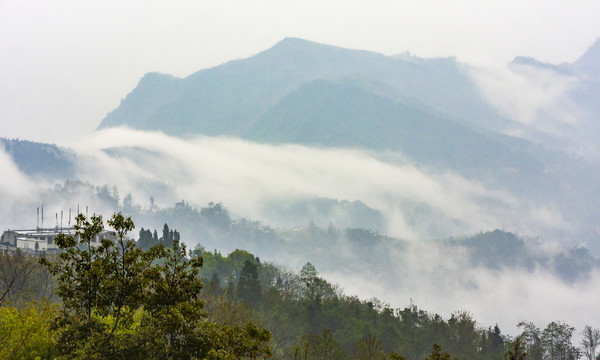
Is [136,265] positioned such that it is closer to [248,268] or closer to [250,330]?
[250,330]

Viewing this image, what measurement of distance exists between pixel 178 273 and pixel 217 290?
75.4 m

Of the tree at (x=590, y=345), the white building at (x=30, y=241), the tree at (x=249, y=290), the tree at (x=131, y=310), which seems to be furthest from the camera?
the white building at (x=30, y=241)

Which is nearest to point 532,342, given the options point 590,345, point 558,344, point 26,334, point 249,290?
point 590,345

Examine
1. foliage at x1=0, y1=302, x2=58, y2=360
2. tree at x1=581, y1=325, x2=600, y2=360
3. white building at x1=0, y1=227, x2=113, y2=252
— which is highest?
white building at x1=0, y1=227, x2=113, y2=252

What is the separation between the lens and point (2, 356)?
2575 cm

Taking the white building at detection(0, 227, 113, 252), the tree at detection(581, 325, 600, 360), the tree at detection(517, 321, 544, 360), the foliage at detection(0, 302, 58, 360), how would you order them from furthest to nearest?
the white building at detection(0, 227, 113, 252) < the tree at detection(581, 325, 600, 360) < the tree at detection(517, 321, 544, 360) < the foliage at detection(0, 302, 58, 360)

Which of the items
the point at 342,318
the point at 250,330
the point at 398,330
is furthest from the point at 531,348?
the point at 250,330

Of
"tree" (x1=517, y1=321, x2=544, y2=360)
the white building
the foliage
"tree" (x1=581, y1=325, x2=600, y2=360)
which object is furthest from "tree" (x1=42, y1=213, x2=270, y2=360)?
the white building

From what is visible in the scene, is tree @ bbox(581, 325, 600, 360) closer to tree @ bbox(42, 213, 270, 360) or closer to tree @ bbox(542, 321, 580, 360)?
tree @ bbox(542, 321, 580, 360)

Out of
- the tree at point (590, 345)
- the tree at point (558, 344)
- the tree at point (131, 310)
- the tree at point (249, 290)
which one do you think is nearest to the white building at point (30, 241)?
the tree at point (249, 290)

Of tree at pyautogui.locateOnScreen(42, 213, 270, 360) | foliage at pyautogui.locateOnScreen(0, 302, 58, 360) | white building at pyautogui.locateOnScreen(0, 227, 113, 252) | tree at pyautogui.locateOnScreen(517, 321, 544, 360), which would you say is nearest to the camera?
tree at pyautogui.locateOnScreen(42, 213, 270, 360)

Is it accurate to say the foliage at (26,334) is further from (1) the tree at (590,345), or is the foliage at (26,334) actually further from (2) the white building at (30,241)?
(2) the white building at (30,241)

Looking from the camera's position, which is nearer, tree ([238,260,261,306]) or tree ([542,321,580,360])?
tree ([238,260,261,306])

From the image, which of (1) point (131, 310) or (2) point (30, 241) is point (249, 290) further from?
(2) point (30, 241)
